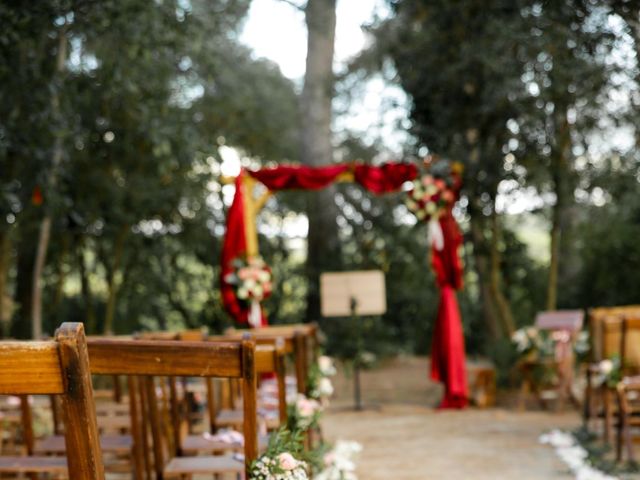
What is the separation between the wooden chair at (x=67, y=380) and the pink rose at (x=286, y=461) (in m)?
0.72

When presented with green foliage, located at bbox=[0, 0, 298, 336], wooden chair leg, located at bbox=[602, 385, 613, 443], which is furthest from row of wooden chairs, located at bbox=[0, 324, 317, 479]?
green foliage, located at bbox=[0, 0, 298, 336]

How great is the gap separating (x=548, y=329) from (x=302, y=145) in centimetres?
585

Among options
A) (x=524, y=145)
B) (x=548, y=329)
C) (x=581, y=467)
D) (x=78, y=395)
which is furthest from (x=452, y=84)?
(x=78, y=395)

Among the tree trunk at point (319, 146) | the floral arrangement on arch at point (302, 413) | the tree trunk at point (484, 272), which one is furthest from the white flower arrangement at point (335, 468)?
the tree trunk at point (319, 146)

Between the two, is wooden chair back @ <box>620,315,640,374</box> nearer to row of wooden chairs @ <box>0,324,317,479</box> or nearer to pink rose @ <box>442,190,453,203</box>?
pink rose @ <box>442,190,453,203</box>

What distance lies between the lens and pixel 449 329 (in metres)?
9.64

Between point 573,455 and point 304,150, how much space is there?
8.76 m

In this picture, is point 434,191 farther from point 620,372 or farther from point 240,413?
point 240,413

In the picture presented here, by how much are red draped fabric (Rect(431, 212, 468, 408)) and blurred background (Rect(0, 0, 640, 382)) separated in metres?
1.24

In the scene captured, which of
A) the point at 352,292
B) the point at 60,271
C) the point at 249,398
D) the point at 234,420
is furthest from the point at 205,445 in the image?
the point at 60,271

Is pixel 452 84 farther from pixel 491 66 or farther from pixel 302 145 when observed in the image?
pixel 302 145

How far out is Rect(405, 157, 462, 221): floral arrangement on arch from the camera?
957cm

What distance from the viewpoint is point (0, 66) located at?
6.70m

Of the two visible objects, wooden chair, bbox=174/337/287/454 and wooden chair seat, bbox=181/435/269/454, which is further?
wooden chair seat, bbox=181/435/269/454
